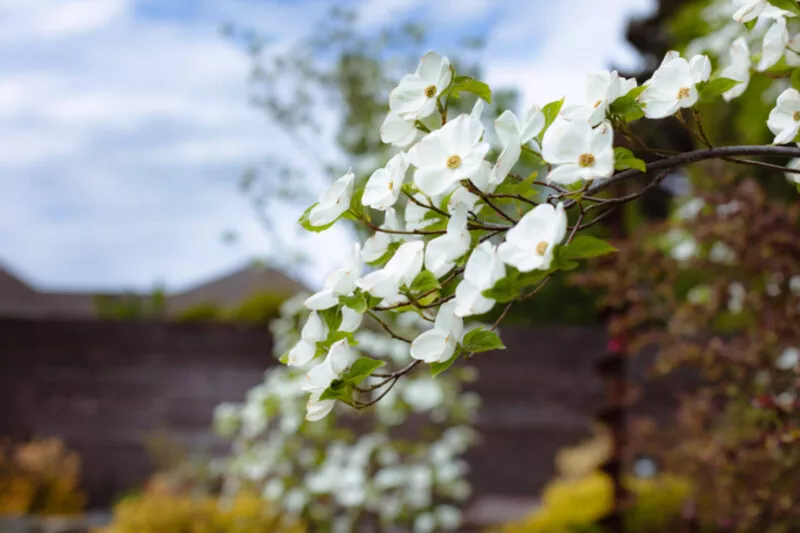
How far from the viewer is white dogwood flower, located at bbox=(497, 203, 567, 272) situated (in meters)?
0.73

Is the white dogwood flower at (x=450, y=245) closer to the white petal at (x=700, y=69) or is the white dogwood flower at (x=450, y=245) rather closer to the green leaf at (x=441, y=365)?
the green leaf at (x=441, y=365)

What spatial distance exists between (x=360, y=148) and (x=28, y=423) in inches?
135

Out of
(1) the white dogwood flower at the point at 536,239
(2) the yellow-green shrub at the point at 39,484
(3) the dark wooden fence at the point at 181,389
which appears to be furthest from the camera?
(3) the dark wooden fence at the point at 181,389

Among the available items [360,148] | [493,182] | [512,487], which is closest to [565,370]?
[512,487]

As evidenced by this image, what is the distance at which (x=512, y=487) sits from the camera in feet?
18.7

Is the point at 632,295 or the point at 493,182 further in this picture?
the point at 632,295

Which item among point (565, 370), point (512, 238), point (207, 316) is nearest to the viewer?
point (512, 238)

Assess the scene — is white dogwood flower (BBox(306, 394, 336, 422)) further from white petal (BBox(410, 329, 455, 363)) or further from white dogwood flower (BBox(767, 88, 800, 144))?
white dogwood flower (BBox(767, 88, 800, 144))

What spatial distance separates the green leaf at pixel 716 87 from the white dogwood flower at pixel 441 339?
43cm

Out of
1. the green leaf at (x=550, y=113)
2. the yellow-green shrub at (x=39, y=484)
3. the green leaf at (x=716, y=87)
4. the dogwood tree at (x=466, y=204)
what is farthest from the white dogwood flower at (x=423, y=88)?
the yellow-green shrub at (x=39, y=484)

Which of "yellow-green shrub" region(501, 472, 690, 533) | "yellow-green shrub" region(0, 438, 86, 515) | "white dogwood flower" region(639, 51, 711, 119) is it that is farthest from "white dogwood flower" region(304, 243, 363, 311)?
"yellow-green shrub" region(0, 438, 86, 515)

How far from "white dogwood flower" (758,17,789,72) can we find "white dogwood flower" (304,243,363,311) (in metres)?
0.72

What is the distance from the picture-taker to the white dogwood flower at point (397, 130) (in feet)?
3.01

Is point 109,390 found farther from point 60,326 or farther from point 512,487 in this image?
point 512,487
